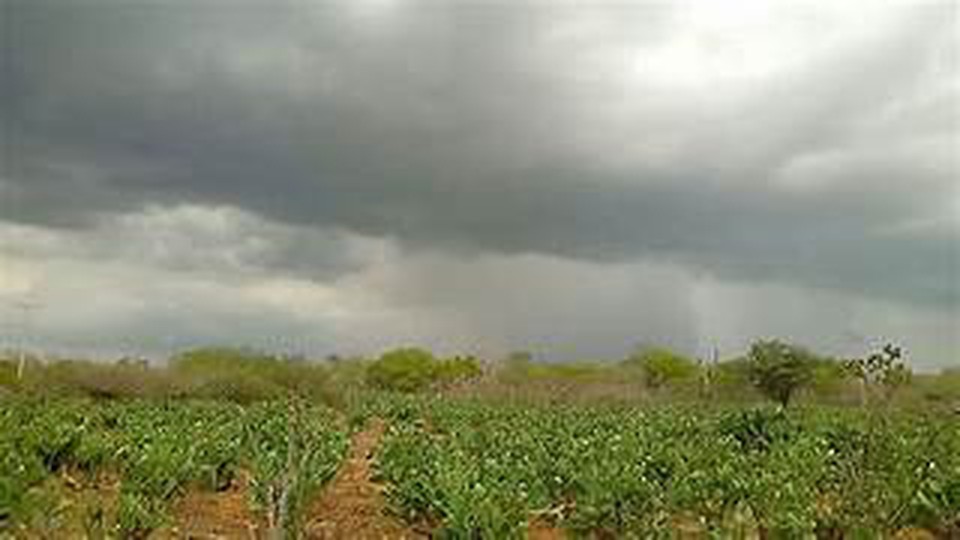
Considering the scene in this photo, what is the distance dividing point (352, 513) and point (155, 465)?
3253 mm

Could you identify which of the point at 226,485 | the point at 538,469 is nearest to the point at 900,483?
the point at 538,469

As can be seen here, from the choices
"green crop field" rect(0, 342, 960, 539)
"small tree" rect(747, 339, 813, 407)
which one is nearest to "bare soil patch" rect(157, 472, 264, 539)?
"green crop field" rect(0, 342, 960, 539)

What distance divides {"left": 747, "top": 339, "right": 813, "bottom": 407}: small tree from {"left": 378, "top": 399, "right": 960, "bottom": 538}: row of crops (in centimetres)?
5172

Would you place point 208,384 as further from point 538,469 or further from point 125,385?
point 538,469

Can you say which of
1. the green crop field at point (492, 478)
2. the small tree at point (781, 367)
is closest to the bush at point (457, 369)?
the small tree at point (781, 367)

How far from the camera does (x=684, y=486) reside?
1858 cm

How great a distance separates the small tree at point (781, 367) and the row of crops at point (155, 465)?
52.6 m

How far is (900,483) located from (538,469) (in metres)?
5.86

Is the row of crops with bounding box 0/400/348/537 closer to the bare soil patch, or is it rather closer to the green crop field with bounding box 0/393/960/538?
the green crop field with bounding box 0/393/960/538

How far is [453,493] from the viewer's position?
52.9 ft

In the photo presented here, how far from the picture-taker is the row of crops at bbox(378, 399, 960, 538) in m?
15.9

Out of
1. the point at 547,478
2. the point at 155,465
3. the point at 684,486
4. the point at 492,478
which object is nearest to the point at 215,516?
the point at 155,465

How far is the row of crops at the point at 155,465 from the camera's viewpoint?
15.7 meters

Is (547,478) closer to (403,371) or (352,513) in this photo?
(352,513)
